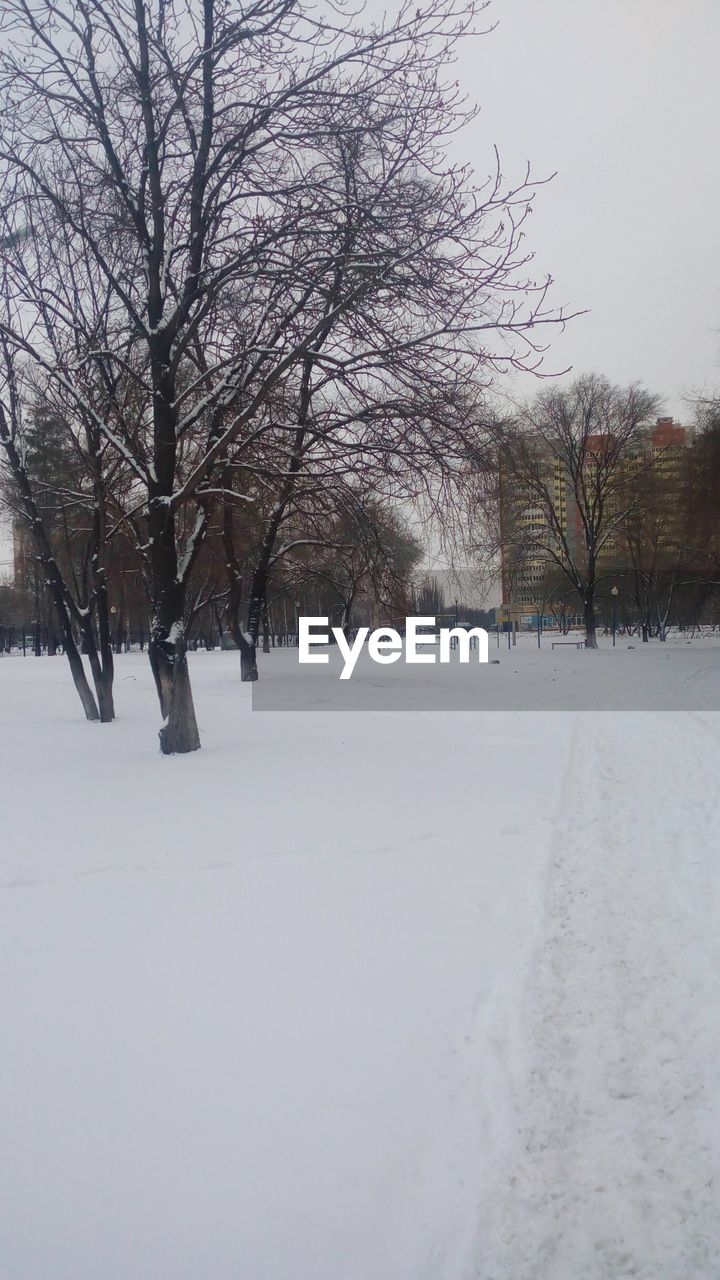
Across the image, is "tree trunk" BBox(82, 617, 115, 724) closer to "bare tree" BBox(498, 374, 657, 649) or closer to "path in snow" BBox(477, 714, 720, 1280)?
"path in snow" BBox(477, 714, 720, 1280)

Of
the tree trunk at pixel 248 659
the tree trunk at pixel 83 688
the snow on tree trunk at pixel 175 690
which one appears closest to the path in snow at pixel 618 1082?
the snow on tree trunk at pixel 175 690

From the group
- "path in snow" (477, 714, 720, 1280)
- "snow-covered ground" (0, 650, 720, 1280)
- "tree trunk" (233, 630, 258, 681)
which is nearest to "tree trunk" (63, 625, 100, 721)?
"snow-covered ground" (0, 650, 720, 1280)

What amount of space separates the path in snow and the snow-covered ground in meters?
0.01

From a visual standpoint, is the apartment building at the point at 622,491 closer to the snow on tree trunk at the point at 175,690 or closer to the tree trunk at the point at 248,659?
the tree trunk at the point at 248,659

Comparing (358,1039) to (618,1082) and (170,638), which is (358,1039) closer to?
(618,1082)

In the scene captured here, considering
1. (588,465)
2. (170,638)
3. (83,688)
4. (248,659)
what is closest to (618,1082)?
(170,638)

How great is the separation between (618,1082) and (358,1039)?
43.7 inches

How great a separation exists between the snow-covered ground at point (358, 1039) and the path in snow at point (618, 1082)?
0.01 m

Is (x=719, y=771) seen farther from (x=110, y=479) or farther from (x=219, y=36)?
(x=110, y=479)

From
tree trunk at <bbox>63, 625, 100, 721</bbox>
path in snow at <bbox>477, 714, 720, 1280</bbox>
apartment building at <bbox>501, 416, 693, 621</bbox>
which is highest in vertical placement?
apartment building at <bbox>501, 416, 693, 621</bbox>

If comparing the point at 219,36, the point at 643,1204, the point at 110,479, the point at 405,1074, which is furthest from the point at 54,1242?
the point at 110,479

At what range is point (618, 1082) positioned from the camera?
3715 millimetres

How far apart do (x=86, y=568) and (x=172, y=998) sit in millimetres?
14802

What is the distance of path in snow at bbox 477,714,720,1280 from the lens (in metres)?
2.88
